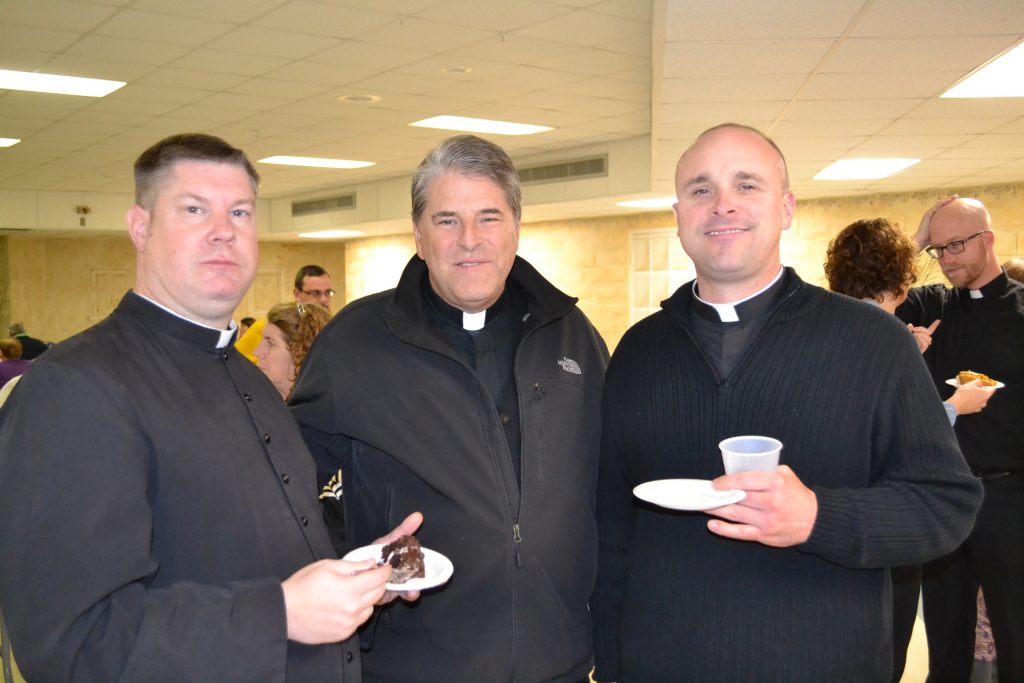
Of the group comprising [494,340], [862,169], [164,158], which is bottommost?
[494,340]

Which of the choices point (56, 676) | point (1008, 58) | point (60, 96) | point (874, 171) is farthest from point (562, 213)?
point (56, 676)

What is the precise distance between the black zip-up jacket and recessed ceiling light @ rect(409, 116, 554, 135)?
252 inches

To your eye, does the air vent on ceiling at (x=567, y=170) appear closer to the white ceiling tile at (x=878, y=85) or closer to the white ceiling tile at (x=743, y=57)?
the white ceiling tile at (x=878, y=85)

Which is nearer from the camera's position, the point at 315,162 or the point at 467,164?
the point at 467,164

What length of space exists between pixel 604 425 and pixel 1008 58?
417 centimetres

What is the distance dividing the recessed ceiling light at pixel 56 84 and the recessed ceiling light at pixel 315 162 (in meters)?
3.62

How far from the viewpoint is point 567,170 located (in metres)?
10.4

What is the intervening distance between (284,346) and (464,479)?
1.79m

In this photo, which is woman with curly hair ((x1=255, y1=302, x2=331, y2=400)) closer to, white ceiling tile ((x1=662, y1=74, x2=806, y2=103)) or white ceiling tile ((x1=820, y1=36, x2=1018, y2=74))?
white ceiling tile ((x1=662, y1=74, x2=806, y2=103))

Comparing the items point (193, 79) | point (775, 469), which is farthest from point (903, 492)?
point (193, 79)

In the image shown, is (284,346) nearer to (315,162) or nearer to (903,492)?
(903,492)

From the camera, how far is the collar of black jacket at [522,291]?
6.56 ft

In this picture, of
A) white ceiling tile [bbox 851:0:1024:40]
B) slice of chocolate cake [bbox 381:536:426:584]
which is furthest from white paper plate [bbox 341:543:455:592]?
white ceiling tile [bbox 851:0:1024:40]

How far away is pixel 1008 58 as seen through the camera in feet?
15.3
